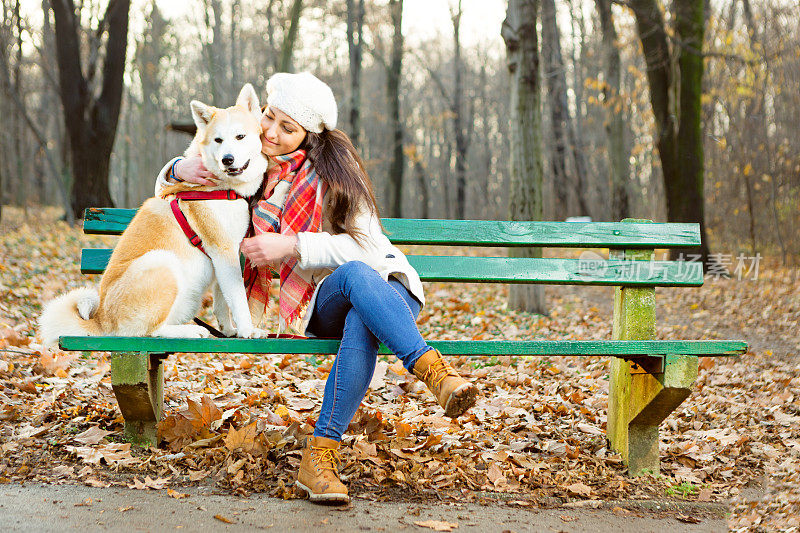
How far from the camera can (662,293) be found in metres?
10.0

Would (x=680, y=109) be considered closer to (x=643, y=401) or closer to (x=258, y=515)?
(x=643, y=401)

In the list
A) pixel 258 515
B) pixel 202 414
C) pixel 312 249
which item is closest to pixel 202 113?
pixel 312 249

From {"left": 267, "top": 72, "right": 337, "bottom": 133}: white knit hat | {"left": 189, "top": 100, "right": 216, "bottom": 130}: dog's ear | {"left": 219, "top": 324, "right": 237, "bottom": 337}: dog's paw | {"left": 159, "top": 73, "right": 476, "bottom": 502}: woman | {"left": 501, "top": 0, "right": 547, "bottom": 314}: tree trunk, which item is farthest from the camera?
{"left": 501, "top": 0, "right": 547, "bottom": 314}: tree trunk

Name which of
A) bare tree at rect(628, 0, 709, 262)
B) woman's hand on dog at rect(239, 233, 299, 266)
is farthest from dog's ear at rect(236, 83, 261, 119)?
bare tree at rect(628, 0, 709, 262)

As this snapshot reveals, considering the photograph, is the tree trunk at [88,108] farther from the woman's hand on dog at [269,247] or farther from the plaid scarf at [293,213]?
the woman's hand on dog at [269,247]

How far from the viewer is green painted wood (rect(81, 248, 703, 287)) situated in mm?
3309

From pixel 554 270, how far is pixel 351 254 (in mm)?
1032

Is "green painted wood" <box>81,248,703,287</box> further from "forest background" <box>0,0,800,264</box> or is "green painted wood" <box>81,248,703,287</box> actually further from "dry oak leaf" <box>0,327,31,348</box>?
"forest background" <box>0,0,800,264</box>

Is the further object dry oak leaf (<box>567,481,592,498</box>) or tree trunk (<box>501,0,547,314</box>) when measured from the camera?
tree trunk (<box>501,0,547,314</box>)

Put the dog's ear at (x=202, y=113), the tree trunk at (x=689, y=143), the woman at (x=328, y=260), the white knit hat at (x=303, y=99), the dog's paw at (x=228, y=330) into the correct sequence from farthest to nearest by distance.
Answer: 1. the tree trunk at (x=689, y=143)
2. the dog's paw at (x=228, y=330)
3. the white knit hat at (x=303, y=99)
4. the dog's ear at (x=202, y=113)
5. the woman at (x=328, y=260)

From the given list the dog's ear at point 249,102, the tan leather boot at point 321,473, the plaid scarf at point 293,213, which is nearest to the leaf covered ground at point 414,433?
the tan leather boot at point 321,473

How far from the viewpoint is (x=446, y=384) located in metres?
2.55

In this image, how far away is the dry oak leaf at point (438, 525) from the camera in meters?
2.46

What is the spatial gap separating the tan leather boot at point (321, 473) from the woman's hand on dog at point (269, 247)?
724 mm
